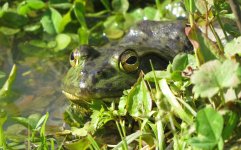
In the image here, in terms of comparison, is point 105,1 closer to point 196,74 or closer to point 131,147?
point 131,147

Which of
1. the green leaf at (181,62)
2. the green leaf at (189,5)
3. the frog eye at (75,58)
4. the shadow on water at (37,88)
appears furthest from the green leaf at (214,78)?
the shadow on water at (37,88)

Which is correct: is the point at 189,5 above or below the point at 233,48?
above

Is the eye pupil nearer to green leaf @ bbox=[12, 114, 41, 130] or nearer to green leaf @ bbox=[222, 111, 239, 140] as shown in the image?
green leaf @ bbox=[12, 114, 41, 130]

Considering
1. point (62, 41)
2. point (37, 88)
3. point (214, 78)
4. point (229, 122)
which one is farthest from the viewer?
point (62, 41)

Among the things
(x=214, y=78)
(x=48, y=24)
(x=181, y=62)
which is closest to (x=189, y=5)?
(x=181, y=62)

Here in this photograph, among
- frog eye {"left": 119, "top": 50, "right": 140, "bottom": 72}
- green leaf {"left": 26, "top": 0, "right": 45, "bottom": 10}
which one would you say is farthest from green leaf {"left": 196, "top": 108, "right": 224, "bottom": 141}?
green leaf {"left": 26, "top": 0, "right": 45, "bottom": 10}

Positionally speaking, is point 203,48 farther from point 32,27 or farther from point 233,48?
point 32,27
